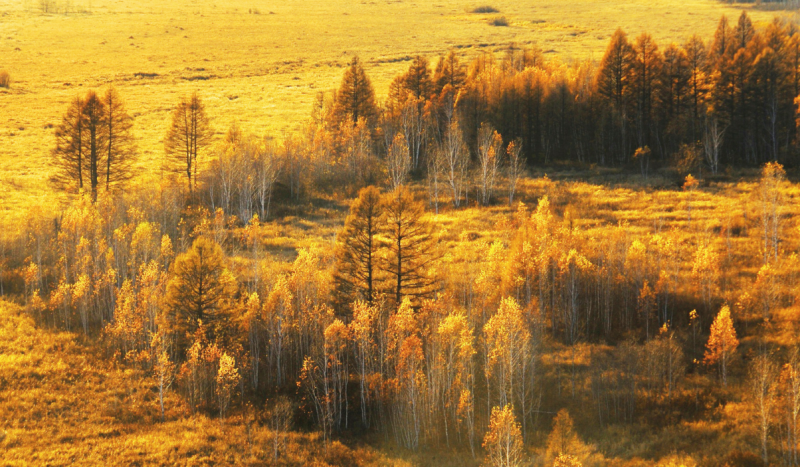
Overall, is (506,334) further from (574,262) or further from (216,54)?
(216,54)

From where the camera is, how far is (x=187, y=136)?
7606cm

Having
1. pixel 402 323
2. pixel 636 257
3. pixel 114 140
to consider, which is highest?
pixel 114 140

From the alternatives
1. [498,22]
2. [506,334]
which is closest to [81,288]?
[506,334]

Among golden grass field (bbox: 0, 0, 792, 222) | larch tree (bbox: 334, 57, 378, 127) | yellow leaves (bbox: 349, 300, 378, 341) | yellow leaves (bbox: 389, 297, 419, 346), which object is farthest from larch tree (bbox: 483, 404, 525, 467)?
larch tree (bbox: 334, 57, 378, 127)

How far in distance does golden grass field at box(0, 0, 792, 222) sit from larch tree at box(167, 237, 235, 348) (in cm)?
3066

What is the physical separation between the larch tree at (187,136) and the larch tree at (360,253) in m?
35.3

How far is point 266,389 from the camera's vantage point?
147 ft

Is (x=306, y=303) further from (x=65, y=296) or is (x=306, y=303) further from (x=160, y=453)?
(x=65, y=296)

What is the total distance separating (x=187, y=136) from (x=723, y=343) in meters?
58.3

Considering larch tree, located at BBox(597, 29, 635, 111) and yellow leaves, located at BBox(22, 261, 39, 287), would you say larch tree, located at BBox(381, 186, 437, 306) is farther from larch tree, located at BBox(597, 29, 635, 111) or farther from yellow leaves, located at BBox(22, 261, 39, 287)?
larch tree, located at BBox(597, 29, 635, 111)

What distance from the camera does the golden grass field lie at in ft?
A: 331

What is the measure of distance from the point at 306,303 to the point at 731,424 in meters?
27.6

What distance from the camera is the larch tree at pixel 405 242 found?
45.5 m

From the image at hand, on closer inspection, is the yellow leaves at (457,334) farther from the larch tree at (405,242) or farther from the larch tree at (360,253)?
the larch tree at (360,253)
